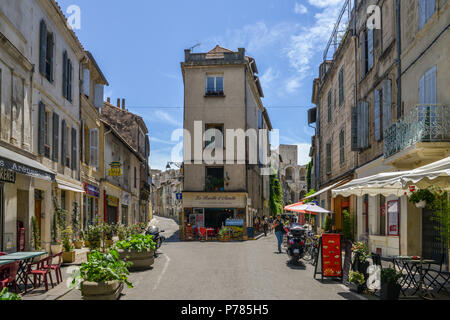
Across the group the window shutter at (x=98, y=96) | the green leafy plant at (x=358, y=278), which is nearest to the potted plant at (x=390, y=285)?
the green leafy plant at (x=358, y=278)

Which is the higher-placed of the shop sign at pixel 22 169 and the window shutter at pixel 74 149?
the window shutter at pixel 74 149

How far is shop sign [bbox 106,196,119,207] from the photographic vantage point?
2902 cm

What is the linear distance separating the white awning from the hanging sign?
123 cm

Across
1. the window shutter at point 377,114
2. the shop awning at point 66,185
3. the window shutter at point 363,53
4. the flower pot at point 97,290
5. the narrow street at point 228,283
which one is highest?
the window shutter at point 363,53

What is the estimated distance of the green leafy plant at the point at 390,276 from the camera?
8.38 metres

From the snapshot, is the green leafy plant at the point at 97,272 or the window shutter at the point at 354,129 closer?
the green leafy plant at the point at 97,272

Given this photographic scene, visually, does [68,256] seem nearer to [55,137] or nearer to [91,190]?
[55,137]

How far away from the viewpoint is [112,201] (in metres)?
30.7

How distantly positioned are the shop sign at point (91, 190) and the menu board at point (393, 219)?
13577mm

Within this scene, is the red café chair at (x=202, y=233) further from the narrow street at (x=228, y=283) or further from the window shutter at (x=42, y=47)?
the window shutter at (x=42, y=47)

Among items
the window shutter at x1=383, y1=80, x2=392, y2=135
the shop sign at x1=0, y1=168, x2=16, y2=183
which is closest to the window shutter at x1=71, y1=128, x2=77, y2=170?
the shop sign at x1=0, y1=168, x2=16, y2=183

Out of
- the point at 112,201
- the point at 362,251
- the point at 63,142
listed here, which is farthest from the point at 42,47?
the point at 112,201

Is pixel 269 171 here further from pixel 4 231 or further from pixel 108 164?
pixel 4 231
